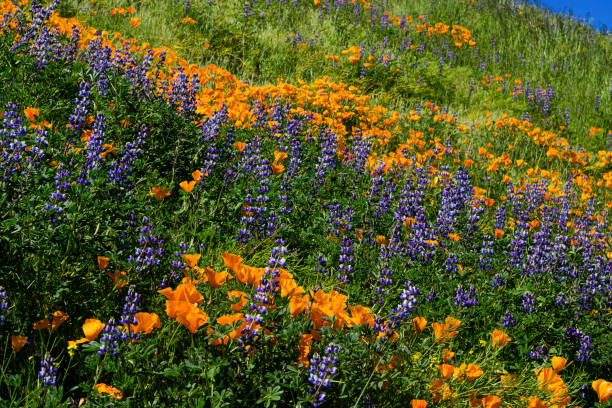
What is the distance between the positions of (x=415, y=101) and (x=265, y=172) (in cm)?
563

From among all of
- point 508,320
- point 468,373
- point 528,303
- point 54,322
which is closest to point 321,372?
point 468,373

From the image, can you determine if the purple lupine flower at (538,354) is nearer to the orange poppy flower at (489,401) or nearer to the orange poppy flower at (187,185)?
the orange poppy flower at (489,401)

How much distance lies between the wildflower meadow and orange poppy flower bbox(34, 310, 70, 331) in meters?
0.01

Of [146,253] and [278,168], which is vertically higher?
[278,168]

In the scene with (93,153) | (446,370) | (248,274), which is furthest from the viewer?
(93,153)

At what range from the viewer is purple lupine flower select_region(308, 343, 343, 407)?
63.1 inches

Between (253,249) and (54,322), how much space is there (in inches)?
47.6

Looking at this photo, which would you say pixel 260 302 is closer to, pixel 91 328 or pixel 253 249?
pixel 91 328

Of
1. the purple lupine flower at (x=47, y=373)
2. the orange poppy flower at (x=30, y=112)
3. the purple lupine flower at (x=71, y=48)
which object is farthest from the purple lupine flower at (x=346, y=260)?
the purple lupine flower at (x=71, y=48)

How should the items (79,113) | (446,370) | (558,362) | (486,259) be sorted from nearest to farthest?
(446,370), (558,362), (79,113), (486,259)

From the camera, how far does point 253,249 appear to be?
283 centimetres

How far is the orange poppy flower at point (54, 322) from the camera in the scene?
1.80m

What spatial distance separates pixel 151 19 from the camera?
281 inches

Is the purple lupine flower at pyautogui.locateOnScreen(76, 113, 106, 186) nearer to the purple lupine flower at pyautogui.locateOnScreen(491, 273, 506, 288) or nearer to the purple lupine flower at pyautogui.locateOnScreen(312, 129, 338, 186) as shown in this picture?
the purple lupine flower at pyautogui.locateOnScreen(312, 129, 338, 186)
